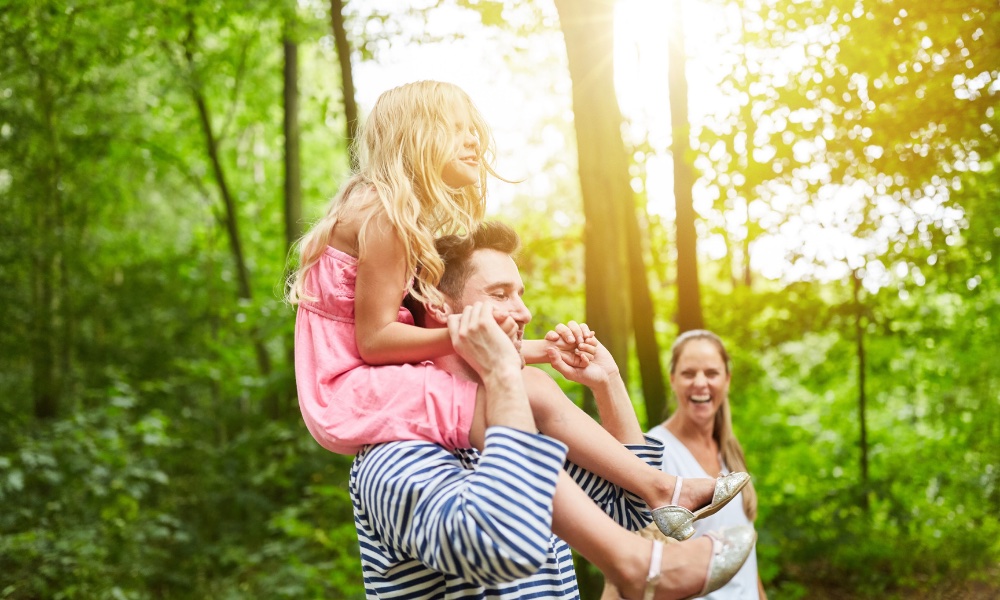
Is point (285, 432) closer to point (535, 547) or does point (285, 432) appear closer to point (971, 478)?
point (971, 478)

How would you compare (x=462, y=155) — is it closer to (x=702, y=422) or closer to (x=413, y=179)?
(x=413, y=179)

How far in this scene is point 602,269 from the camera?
4.64 meters

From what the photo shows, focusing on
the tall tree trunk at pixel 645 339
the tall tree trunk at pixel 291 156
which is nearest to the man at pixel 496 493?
the tall tree trunk at pixel 645 339

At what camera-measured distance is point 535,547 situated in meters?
1.35

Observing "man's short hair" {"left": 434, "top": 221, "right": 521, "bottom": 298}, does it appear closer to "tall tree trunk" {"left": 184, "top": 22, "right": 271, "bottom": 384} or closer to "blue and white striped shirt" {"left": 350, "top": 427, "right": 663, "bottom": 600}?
"blue and white striped shirt" {"left": 350, "top": 427, "right": 663, "bottom": 600}

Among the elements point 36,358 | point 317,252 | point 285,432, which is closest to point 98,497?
point 285,432

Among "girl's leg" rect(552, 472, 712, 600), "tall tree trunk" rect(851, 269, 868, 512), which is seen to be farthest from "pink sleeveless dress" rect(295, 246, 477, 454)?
"tall tree trunk" rect(851, 269, 868, 512)

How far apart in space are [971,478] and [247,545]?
6878 millimetres

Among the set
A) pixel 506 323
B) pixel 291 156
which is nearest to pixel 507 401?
pixel 506 323

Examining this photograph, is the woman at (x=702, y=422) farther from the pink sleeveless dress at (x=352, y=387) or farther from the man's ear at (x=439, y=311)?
the pink sleeveless dress at (x=352, y=387)

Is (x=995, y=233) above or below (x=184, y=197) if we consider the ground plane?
below

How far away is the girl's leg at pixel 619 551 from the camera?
1564 mm

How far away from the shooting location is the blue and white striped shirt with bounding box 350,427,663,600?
4.41 ft

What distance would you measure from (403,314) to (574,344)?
406 mm
